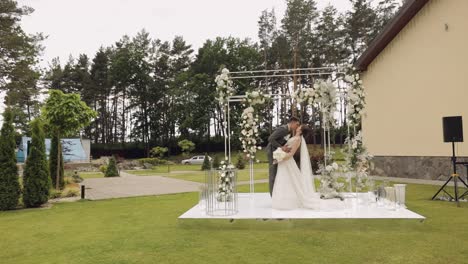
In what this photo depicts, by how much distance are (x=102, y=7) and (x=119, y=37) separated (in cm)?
3323

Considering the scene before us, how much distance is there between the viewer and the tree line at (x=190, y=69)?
31.4 m

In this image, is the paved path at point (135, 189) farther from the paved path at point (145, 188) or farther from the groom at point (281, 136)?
the groom at point (281, 136)

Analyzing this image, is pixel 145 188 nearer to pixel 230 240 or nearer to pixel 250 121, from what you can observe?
pixel 250 121

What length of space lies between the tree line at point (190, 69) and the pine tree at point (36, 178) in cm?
2239

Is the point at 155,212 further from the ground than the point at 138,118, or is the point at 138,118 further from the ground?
the point at 138,118

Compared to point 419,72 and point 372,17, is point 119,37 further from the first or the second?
point 419,72

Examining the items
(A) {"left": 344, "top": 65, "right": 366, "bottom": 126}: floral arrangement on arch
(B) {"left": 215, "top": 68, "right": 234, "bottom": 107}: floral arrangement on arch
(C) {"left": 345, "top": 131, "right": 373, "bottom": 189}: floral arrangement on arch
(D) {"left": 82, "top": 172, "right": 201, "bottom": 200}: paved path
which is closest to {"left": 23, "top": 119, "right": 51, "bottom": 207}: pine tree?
(D) {"left": 82, "top": 172, "right": 201, "bottom": 200}: paved path

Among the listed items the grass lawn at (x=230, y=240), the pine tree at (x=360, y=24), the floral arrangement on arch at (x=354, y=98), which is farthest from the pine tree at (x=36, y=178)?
the pine tree at (x=360, y=24)

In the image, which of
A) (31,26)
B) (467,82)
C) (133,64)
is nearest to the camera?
(467,82)

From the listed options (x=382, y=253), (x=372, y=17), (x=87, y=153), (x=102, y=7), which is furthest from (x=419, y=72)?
(x=87, y=153)

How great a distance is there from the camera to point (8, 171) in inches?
337

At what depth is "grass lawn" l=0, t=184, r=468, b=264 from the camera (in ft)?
14.3

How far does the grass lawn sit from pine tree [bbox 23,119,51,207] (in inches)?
59.9

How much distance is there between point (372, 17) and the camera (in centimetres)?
2947
